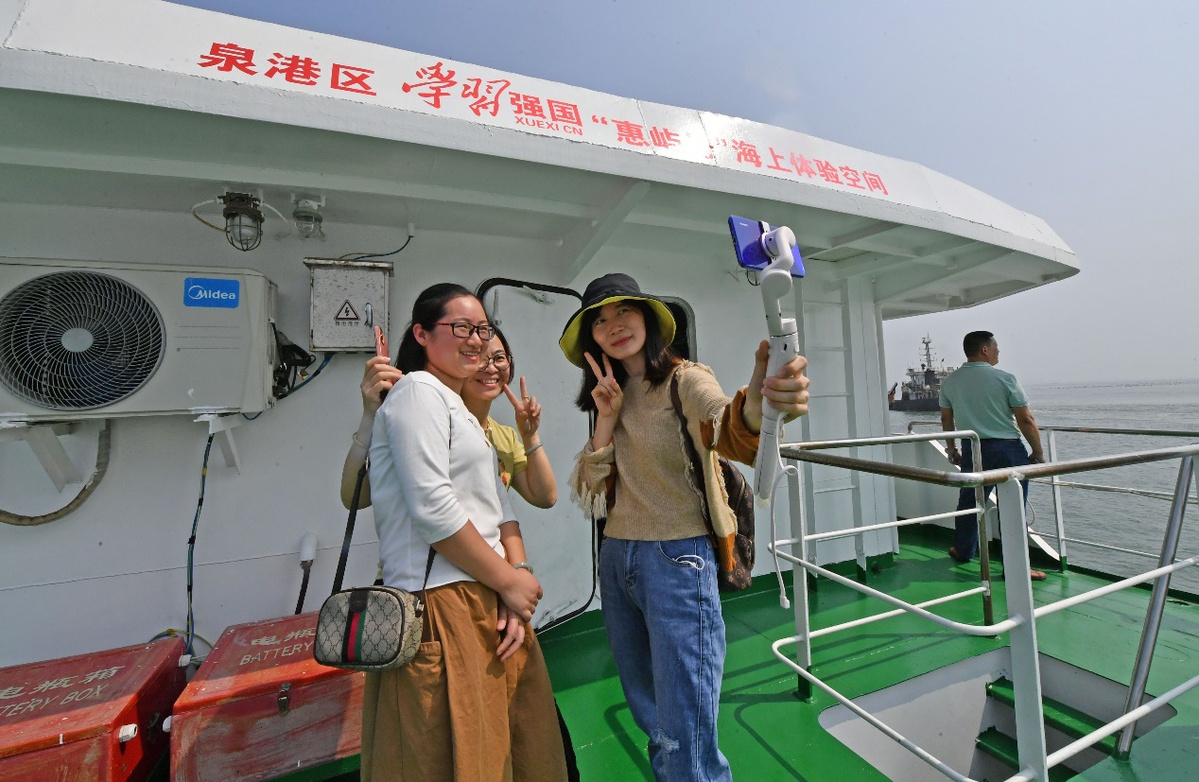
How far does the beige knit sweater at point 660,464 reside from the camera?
1.31 m

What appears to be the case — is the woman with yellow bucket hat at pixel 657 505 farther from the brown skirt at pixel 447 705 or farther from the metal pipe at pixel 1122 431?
the metal pipe at pixel 1122 431

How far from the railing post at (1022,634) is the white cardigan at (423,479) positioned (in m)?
1.44

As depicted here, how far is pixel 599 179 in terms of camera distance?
7.45ft

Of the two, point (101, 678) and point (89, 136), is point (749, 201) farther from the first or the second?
point (101, 678)

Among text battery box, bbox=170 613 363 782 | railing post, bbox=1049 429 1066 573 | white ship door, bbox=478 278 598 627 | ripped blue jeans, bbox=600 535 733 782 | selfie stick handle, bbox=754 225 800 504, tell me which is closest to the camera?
selfie stick handle, bbox=754 225 800 504

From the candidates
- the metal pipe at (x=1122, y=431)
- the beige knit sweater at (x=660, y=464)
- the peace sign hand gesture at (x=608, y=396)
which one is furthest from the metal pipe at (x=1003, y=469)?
the metal pipe at (x=1122, y=431)

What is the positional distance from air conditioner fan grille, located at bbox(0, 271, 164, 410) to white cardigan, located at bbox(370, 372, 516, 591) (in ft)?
5.45

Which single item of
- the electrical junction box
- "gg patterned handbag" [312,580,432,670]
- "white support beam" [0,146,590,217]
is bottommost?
"gg patterned handbag" [312,580,432,670]

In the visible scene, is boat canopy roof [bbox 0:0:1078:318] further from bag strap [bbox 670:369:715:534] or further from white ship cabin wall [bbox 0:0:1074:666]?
bag strap [bbox 670:369:715:534]

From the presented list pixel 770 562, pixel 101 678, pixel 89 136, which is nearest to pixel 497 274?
pixel 89 136

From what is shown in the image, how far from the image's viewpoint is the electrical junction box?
8.00 feet

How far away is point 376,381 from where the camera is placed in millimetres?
1338

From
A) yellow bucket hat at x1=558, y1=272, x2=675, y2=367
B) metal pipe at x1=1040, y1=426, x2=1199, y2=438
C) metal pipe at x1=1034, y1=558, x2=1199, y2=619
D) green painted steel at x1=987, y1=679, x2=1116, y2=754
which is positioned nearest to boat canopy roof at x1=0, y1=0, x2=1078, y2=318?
yellow bucket hat at x1=558, y1=272, x2=675, y2=367

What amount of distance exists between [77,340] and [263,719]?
169cm
